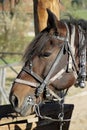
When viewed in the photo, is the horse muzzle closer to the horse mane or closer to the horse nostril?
the horse nostril

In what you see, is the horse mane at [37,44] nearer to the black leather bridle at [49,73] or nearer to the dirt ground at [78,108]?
the black leather bridle at [49,73]

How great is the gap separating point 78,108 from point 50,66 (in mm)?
4567

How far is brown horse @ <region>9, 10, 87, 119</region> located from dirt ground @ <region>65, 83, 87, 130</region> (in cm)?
285

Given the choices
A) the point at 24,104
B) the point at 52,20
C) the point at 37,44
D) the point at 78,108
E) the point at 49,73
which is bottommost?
the point at 78,108

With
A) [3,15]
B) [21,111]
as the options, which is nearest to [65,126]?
[21,111]

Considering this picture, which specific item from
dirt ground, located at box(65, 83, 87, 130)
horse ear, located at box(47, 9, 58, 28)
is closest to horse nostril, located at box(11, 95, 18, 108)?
horse ear, located at box(47, 9, 58, 28)

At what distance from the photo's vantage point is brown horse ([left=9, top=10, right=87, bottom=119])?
3688mm

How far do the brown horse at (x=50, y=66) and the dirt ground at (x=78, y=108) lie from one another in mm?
2852

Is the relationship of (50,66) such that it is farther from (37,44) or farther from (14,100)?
(14,100)

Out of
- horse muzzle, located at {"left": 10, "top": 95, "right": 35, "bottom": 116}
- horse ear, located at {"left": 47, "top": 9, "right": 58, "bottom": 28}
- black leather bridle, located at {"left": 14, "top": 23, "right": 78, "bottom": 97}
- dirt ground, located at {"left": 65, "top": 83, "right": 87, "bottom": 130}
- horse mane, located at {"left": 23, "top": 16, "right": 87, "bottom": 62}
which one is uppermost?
horse ear, located at {"left": 47, "top": 9, "right": 58, "bottom": 28}

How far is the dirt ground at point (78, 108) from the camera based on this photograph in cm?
673

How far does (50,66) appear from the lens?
370cm

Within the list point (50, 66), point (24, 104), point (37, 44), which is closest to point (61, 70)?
point (50, 66)

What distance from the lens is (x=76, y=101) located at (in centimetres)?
888
